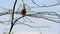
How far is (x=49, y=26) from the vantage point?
0.98 m

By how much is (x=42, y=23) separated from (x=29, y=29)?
4.8 inches

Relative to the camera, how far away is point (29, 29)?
95 centimetres

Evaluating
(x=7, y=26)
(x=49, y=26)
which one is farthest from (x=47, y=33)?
(x=7, y=26)

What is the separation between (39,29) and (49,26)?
10 centimetres

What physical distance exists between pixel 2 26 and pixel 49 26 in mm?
340

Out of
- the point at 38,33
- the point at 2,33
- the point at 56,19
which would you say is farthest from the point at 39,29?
the point at 2,33

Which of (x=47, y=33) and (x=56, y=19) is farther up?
(x=56, y=19)

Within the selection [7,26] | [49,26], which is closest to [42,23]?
[49,26]

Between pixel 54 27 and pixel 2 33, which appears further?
pixel 54 27

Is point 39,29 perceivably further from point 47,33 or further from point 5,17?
point 5,17

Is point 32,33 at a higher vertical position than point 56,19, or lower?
lower

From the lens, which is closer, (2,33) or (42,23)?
(2,33)

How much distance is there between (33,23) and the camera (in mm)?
959

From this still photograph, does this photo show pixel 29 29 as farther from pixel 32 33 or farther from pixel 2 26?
pixel 2 26
